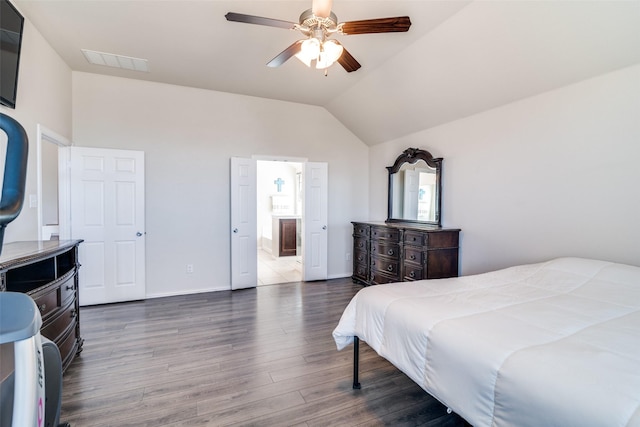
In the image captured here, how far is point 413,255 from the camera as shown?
12.6 feet

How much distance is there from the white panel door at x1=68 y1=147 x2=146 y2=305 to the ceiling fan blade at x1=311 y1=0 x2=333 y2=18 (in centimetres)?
331

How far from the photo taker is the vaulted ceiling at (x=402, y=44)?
232 cm

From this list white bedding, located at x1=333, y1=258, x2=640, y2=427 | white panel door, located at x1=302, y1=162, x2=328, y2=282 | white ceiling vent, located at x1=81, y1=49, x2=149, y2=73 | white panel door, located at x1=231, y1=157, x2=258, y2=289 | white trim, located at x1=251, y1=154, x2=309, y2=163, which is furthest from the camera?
white panel door, located at x1=302, y1=162, x2=328, y2=282

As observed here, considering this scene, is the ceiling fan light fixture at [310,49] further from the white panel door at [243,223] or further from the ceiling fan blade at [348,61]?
the white panel door at [243,223]

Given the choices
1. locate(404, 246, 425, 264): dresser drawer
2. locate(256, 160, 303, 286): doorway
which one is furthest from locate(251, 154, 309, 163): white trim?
locate(404, 246, 425, 264): dresser drawer

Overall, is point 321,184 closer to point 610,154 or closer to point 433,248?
point 433,248

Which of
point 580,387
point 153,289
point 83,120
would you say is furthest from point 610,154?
point 83,120

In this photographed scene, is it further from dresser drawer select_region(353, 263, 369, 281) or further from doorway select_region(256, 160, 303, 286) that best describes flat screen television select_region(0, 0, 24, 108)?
doorway select_region(256, 160, 303, 286)

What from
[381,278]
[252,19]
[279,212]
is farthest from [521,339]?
[279,212]

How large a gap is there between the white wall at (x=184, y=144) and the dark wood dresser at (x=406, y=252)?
1.97 m

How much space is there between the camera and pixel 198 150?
4.53 metres

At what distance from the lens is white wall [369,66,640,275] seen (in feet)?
7.75

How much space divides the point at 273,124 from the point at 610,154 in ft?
13.6

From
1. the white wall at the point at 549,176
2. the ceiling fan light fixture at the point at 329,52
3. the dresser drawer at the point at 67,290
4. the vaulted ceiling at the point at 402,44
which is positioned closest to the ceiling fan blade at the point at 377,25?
the ceiling fan light fixture at the point at 329,52
